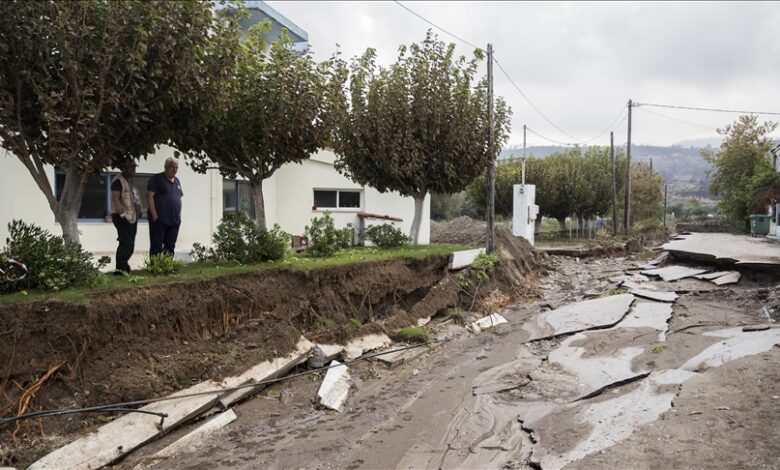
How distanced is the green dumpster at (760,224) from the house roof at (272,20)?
74.4 feet

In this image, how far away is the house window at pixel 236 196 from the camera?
1509cm

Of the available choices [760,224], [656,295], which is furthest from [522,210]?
[760,224]

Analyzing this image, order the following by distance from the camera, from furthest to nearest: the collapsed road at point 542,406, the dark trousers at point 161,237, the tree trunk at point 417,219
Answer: the tree trunk at point 417,219 < the dark trousers at point 161,237 < the collapsed road at point 542,406

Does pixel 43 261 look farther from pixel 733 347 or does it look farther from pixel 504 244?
pixel 504 244

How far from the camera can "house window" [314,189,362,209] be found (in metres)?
19.0

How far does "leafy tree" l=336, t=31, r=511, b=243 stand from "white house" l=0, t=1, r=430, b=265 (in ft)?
Result: 10.8

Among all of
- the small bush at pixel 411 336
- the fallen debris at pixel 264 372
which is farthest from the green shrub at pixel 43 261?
the small bush at pixel 411 336

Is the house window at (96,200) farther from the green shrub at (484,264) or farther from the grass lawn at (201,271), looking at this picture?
the green shrub at (484,264)

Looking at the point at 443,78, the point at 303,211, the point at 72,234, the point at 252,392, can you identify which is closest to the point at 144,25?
the point at 72,234

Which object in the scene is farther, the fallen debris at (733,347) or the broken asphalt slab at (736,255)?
the broken asphalt slab at (736,255)

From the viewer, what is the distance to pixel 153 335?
22.8ft

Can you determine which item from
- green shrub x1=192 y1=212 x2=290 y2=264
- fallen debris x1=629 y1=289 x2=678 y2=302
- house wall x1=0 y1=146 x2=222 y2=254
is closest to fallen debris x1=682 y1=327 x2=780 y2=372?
fallen debris x1=629 y1=289 x2=678 y2=302

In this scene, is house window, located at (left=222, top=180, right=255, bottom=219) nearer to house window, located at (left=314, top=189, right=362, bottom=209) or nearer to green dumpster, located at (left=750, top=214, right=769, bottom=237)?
house window, located at (left=314, top=189, right=362, bottom=209)

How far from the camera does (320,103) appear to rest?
974cm
